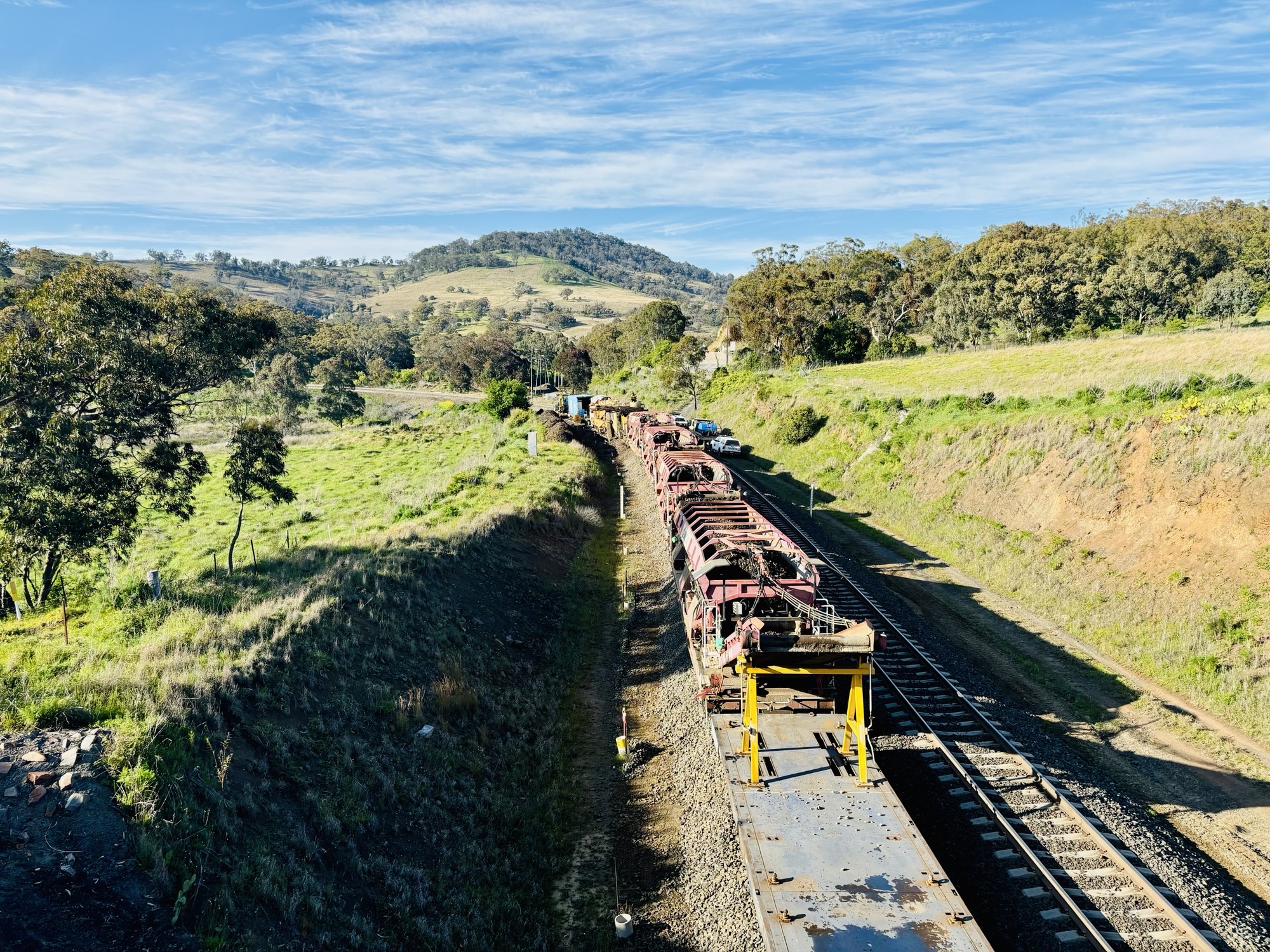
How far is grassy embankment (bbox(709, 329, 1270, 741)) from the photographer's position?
17.4 meters

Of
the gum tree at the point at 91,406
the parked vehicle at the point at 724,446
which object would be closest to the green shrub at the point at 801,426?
the parked vehicle at the point at 724,446

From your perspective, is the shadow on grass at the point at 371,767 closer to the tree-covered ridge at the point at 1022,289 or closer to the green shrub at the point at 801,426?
the green shrub at the point at 801,426

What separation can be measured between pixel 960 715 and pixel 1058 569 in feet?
34.4

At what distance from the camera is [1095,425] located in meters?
26.1

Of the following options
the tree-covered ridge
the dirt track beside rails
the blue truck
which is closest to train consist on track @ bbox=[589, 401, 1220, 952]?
the dirt track beside rails

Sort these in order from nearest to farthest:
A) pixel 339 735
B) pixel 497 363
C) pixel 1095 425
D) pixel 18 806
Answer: pixel 18 806 < pixel 339 735 < pixel 1095 425 < pixel 497 363

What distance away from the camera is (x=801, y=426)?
4584 centimetres

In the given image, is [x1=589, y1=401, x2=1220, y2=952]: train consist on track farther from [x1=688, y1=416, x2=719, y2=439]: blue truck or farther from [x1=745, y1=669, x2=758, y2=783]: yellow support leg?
[x1=688, y1=416, x2=719, y2=439]: blue truck

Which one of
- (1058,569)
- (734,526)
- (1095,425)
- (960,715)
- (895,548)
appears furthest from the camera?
(895,548)

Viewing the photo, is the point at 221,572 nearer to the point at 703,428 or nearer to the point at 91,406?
the point at 91,406

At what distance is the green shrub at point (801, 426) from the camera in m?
45.9

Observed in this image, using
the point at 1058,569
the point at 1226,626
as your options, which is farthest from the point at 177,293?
the point at 1226,626

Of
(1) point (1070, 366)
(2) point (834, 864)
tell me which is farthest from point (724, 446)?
(2) point (834, 864)

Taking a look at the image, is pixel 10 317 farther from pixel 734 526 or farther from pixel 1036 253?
pixel 1036 253
